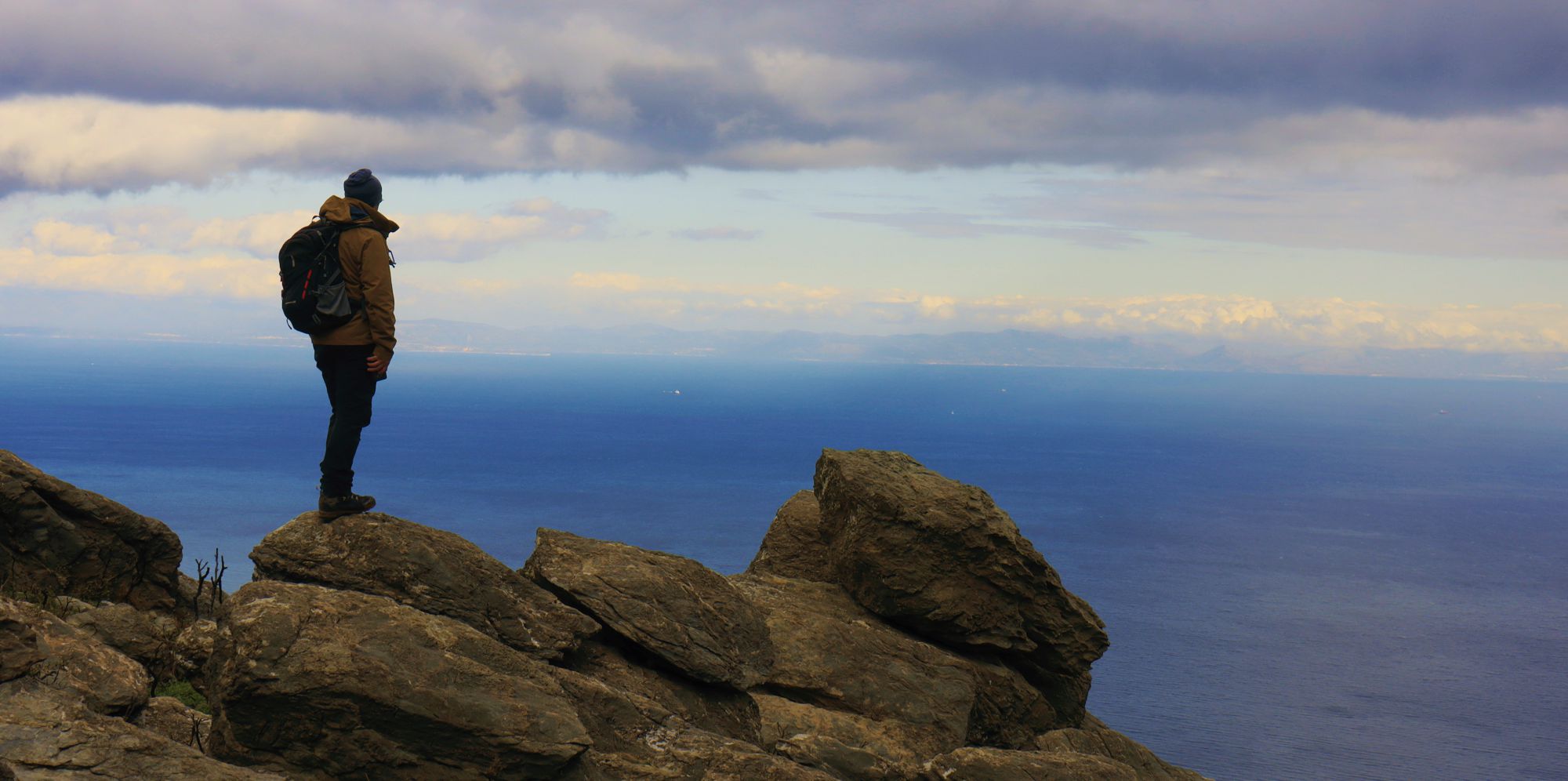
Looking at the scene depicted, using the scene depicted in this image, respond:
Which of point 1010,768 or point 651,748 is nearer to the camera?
point 651,748

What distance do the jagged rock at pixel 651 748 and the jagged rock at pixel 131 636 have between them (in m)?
6.02

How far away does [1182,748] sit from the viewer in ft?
300

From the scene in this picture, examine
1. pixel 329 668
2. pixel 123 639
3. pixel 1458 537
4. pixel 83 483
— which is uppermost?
pixel 329 668

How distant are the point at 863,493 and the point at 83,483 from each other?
8218 inches

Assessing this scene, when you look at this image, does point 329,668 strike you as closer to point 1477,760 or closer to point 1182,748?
point 1182,748

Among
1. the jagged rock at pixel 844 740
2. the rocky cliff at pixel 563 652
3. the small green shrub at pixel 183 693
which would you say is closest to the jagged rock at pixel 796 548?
the rocky cliff at pixel 563 652

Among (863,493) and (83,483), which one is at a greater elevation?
(863,493)

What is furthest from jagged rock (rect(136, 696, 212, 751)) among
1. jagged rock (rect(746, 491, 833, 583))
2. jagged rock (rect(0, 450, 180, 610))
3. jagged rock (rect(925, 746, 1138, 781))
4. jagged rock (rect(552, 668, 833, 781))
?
jagged rock (rect(746, 491, 833, 583))

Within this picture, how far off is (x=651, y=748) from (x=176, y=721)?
17.6 feet

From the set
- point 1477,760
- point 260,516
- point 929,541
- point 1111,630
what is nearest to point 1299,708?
point 1477,760

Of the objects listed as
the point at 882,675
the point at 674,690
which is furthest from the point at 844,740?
the point at 674,690

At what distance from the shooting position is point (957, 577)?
774 inches

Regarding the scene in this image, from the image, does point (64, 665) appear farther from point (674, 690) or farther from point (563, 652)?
point (674, 690)

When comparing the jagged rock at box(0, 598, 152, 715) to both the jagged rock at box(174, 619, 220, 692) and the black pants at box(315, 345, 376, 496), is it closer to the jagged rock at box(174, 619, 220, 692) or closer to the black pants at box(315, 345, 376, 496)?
the jagged rock at box(174, 619, 220, 692)
